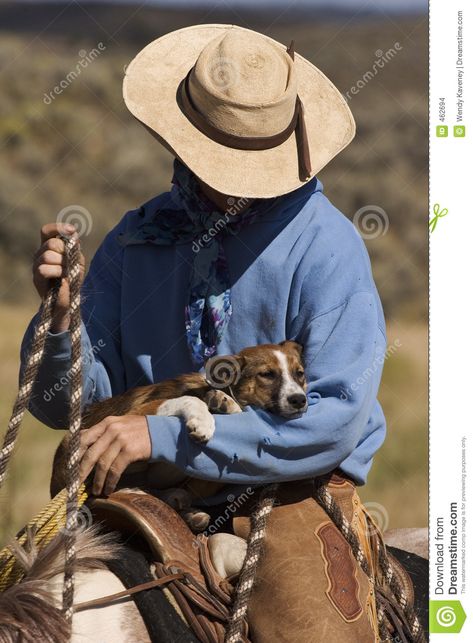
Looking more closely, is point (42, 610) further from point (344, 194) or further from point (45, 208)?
point (344, 194)

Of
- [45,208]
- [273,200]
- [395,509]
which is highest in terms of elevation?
[273,200]

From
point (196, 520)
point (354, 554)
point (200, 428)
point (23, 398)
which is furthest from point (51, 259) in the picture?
point (354, 554)

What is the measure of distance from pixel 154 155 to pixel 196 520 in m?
17.8

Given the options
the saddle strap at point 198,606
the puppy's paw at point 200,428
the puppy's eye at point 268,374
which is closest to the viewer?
the saddle strap at point 198,606

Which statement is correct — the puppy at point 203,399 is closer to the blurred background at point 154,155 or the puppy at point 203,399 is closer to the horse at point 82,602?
the horse at point 82,602

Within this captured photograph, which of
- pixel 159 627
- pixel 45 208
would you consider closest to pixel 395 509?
pixel 159 627

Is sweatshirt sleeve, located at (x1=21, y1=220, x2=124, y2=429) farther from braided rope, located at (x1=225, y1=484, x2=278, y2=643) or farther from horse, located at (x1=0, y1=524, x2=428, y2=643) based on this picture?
braided rope, located at (x1=225, y1=484, x2=278, y2=643)

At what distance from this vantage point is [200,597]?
289 centimetres

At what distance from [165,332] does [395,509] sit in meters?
7.09

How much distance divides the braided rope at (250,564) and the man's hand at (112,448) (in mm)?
378

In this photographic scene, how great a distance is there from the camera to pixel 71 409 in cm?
264

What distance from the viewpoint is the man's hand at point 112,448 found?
292 centimetres

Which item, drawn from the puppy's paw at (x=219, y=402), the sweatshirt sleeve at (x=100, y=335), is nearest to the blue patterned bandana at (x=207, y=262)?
the puppy's paw at (x=219, y=402)

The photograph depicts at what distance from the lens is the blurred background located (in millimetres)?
11617
